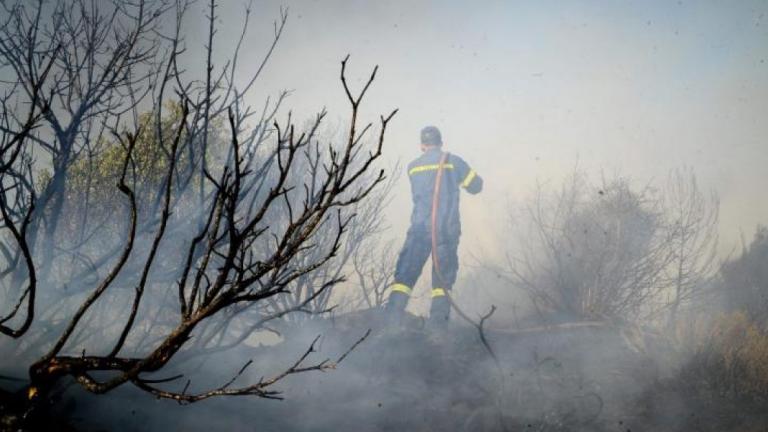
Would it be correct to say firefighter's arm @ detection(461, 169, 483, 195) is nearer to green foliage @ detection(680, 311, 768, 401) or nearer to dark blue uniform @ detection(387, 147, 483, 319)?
dark blue uniform @ detection(387, 147, 483, 319)

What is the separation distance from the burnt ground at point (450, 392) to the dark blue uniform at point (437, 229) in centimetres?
58

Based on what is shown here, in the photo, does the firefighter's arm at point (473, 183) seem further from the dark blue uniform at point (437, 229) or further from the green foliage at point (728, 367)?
the green foliage at point (728, 367)

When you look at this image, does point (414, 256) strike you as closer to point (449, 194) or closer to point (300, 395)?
point (449, 194)

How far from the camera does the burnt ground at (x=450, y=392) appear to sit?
410cm

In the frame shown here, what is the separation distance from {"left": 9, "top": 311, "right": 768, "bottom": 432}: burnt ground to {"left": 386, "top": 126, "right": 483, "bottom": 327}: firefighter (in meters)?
0.48

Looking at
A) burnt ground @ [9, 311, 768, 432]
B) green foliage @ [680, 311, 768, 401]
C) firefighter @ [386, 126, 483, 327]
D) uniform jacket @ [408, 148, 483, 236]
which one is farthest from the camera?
uniform jacket @ [408, 148, 483, 236]

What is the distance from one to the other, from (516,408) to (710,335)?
4101 millimetres

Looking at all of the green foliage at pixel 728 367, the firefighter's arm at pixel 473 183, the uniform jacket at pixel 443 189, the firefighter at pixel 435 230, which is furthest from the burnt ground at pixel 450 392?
the firefighter's arm at pixel 473 183

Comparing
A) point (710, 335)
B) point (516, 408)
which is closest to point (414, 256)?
point (516, 408)

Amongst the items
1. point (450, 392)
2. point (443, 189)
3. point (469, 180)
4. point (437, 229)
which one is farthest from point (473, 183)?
point (450, 392)

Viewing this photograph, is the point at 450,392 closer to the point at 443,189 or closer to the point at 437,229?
the point at 437,229

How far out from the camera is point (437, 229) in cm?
664

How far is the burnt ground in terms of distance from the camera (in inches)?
162

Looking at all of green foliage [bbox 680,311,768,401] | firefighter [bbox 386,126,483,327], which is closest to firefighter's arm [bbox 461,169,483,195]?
firefighter [bbox 386,126,483,327]
